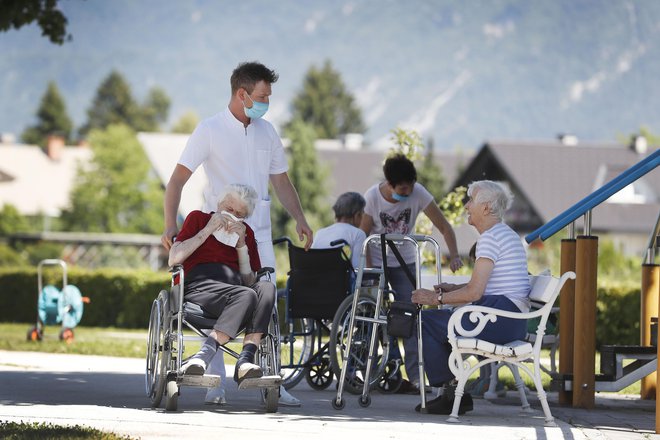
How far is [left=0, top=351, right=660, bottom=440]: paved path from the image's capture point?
7586mm

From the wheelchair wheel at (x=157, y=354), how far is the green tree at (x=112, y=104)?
130 metres

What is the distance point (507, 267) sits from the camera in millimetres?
8633

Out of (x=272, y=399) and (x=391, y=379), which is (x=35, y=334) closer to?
(x=391, y=379)

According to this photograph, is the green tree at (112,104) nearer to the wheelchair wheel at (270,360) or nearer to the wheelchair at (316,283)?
the wheelchair at (316,283)

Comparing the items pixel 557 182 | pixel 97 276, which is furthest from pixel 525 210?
pixel 97 276

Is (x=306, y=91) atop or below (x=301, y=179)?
atop

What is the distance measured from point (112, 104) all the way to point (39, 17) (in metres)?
126

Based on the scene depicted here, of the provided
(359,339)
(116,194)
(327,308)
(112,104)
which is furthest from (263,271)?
(112,104)

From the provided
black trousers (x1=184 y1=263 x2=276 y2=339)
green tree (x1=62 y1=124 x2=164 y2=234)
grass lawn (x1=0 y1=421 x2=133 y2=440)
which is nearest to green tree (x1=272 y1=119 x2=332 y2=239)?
green tree (x1=62 y1=124 x2=164 y2=234)

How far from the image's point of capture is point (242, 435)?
7.34 metres

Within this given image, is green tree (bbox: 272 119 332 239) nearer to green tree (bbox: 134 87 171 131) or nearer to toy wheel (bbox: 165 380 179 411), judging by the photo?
toy wheel (bbox: 165 380 179 411)

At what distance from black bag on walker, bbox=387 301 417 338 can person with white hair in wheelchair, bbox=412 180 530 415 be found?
0.11 metres

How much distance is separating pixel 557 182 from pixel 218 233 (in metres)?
53.0

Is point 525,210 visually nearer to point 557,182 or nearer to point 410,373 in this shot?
point 557,182
